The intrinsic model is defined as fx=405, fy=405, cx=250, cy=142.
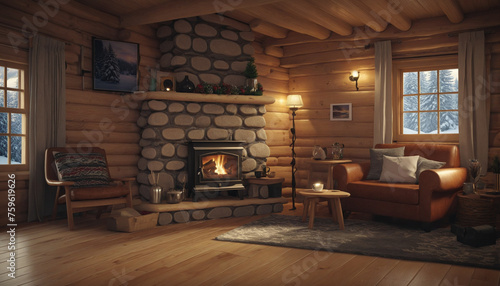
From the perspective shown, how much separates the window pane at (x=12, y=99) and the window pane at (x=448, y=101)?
5.53 meters

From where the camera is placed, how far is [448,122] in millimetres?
5688

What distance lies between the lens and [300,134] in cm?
699

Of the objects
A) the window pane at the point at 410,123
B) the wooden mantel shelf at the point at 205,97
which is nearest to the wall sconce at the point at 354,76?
the window pane at the point at 410,123

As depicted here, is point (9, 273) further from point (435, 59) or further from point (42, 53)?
point (435, 59)

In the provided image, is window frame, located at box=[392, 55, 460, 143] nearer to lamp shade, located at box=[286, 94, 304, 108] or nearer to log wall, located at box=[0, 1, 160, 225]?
lamp shade, located at box=[286, 94, 304, 108]

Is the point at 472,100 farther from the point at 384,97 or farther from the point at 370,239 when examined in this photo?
the point at 370,239

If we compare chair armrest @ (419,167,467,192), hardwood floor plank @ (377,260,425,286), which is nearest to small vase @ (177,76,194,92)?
chair armrest @ (419,167,467,192)

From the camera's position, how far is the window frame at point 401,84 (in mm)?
5629

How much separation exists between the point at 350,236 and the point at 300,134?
3100 mm

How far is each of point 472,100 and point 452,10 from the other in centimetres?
120

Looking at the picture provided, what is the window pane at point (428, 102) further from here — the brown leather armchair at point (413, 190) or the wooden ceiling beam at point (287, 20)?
the wooden ceiling beam at point (287, 20)

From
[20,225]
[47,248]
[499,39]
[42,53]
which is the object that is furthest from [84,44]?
[499,39]

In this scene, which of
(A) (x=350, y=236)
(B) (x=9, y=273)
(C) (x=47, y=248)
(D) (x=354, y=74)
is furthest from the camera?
(D) (x=354, y=74)

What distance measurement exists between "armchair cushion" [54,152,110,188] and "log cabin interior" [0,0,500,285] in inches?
13.7
